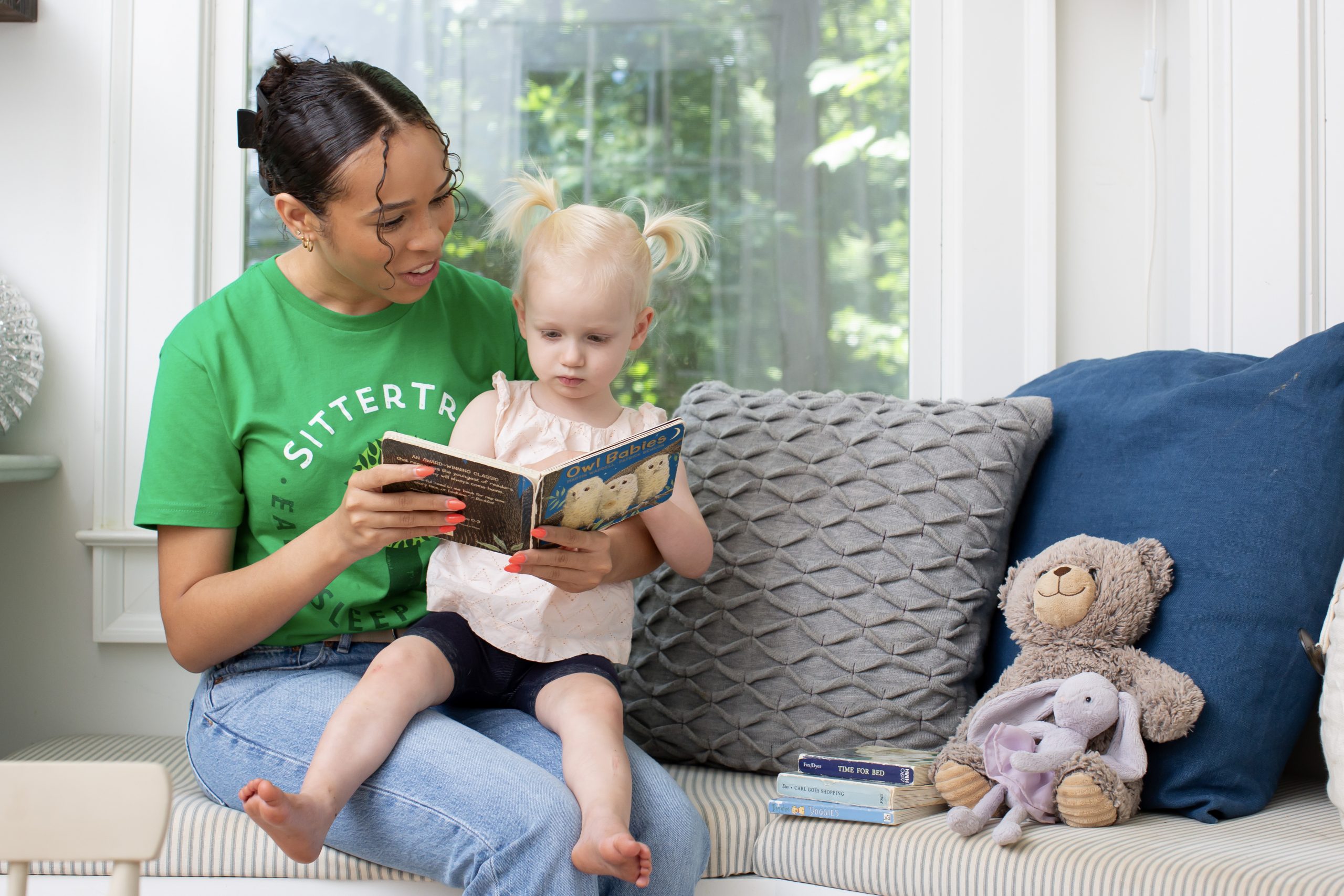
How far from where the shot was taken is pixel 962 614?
57.4 inches

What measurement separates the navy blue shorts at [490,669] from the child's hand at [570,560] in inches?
5.0

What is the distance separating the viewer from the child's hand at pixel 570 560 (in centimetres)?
117

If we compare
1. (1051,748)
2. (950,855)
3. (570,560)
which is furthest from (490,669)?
(1051,748)

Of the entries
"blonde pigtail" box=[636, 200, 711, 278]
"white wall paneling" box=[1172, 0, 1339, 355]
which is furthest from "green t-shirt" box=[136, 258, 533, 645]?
"white wall paneling" box=[1172, 0, 1339, 355]

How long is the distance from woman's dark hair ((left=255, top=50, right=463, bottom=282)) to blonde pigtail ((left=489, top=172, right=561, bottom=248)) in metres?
0.13

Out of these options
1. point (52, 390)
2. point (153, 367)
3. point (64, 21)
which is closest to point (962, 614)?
point (153, 367)

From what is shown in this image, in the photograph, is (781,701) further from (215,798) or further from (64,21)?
(64,21)

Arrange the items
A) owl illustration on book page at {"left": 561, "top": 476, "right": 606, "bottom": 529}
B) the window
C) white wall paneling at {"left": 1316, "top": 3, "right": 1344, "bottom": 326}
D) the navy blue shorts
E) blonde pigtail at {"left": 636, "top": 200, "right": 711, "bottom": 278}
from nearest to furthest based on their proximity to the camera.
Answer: owl illustration on book page at {"left": 561, "top": 476, "right": 606, "bottom": 529}
the navy blue shorts
blonde pigtail at {"left": 636, "top": 200, "right": 711, "bottom": 278}
white wall paneling at {"left": 1316, "top": 3, "right": 1344, "bottom": 326}
the window

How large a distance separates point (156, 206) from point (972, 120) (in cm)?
158

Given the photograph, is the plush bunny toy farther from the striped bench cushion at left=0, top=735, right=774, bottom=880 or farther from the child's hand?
the child's hand

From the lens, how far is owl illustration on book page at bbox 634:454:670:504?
1133mm

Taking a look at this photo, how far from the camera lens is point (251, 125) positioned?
1.37 meters

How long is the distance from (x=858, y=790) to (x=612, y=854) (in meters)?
0.37

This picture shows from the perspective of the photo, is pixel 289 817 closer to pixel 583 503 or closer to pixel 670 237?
pixel 583 503
